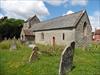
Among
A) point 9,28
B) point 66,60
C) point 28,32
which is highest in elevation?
point 9,28

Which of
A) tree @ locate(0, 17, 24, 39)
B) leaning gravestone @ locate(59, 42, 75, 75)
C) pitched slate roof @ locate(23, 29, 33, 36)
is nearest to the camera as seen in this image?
leaning gravestone @ locate(59, 42, 75, 75)

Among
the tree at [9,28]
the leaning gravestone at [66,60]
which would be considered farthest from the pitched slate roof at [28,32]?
the leaning gravestone at [66,60]

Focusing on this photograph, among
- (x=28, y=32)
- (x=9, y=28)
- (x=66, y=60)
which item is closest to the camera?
(x=66, y=60)

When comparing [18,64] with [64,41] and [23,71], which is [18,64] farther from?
[64,41]

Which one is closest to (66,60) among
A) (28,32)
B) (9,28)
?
(28,32)

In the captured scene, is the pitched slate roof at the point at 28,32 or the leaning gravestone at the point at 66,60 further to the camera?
the pitched slate roof at the point at 28,32

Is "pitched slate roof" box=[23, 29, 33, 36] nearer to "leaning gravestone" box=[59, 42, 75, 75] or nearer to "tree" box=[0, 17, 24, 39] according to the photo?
"tree" box=[0, 17, 24, 39]

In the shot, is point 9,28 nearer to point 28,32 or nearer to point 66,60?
point 28,32

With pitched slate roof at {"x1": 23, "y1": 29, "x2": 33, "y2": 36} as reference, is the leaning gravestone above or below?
below

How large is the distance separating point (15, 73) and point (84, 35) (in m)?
27.1

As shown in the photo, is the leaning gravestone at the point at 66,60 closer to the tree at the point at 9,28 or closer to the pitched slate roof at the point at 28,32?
the pitched slate roof at the point at 28,32

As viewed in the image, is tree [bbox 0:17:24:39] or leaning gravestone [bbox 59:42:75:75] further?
tree [bbox 0:17:24:39]

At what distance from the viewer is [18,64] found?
15180mm

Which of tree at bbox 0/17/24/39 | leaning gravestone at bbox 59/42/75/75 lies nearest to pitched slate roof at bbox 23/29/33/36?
tree at bbox 0/17/24/39
